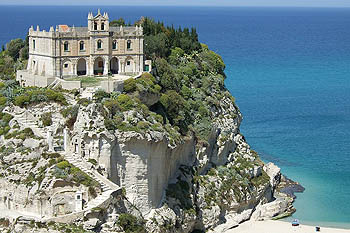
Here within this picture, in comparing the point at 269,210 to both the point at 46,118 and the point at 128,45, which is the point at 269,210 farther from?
the point at 46,118

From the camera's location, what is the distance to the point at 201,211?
6247 centimetres

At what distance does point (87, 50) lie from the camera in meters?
63.7

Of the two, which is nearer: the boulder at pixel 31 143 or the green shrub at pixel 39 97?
the boulder at pixel 31 143

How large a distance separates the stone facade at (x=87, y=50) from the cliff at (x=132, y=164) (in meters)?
3.20

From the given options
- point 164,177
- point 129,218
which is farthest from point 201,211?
point 129,218

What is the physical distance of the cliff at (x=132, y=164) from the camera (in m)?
50.0

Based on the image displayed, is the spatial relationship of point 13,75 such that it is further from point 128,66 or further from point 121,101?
point 121,101

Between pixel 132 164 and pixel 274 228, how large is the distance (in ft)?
52.7

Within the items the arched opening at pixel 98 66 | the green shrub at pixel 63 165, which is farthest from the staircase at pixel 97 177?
the arched opening at pixel 98 66

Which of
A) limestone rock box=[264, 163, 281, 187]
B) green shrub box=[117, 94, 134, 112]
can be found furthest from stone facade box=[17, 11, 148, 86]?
limestone rock box=[264, 163, 281, 187]

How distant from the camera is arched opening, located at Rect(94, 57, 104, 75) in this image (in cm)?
6500

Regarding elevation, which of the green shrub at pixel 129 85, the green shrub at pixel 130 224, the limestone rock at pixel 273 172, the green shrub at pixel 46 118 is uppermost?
the green shrub at pixel 129 85

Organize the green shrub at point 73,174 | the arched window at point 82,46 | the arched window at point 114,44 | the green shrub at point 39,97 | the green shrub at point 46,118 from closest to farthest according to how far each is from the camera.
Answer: the green shrub at point 73,174, the green shrub at point 46,118, the green shrub at point 39,97, the arched window at point 82,46, the arched window at point 114,44

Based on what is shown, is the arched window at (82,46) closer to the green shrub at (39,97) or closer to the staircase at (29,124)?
the green shrub at (39,97)
